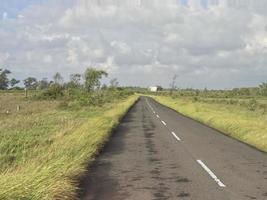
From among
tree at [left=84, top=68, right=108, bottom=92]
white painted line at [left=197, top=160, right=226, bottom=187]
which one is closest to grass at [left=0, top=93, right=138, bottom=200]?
white painted line at [left=197, top=160, right=226, bottom=187]

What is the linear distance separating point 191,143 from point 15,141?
7.14m

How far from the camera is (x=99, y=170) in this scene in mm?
11531

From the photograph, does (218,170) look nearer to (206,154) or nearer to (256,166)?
(256,166)

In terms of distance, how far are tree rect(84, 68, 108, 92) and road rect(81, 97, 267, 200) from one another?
44306 mm

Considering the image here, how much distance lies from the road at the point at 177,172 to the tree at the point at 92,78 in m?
44.3

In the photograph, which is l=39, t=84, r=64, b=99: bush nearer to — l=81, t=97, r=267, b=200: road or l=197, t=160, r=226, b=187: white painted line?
l=81, t=97, r=267, b=200: road

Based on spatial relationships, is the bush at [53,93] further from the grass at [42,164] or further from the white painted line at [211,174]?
the white painted line at [211,174]

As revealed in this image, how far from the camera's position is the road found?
8.88m

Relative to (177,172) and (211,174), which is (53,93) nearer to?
(177,172)

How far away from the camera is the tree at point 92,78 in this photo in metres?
62.0

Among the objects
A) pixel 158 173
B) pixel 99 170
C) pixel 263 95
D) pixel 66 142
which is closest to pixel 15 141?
pixel 66 142

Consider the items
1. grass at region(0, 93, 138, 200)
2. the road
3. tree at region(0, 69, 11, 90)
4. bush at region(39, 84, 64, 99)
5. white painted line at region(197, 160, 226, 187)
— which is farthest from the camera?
tree at region(0, 69, 11, 90)

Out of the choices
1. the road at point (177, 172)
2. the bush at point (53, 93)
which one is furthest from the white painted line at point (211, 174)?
the bush at point (53, 93)

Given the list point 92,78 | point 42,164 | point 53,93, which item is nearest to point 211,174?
point 42,164
